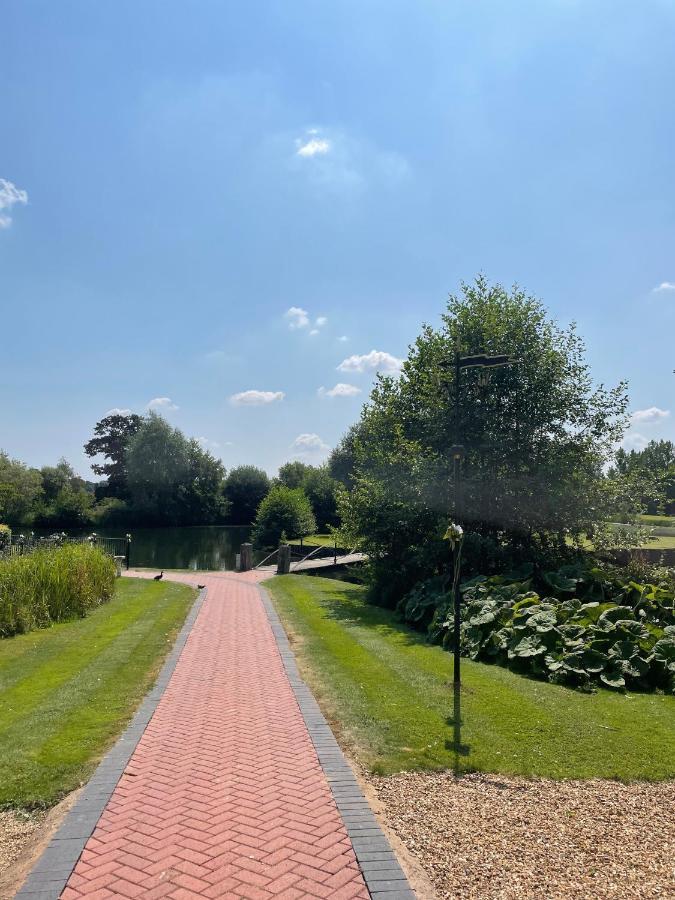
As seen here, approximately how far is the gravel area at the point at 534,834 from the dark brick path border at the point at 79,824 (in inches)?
83.1

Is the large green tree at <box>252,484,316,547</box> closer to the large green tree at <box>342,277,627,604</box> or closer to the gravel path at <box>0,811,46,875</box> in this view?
the large green tree at <box>342,277,627,604</box>

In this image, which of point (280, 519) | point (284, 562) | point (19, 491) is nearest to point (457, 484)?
point (284, 562)

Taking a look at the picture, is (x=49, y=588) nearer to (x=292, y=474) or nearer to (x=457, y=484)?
(x=457, y=484)

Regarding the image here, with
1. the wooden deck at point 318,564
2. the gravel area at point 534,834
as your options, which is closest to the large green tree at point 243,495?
the wooden deck at point 318,564

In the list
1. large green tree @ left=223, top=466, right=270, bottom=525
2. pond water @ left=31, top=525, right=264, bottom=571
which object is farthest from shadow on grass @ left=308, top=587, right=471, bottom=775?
large green tree @ left=223, top=466, right=270, bottom=525

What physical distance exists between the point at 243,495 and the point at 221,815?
204 ft

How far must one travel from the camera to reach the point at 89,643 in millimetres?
10328

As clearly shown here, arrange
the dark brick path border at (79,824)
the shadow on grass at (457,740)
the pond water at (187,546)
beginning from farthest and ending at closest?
the pond water at (187,546), the shadow on grass at (457,740), the dark brick path border at (79,824)

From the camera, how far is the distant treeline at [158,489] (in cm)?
5369

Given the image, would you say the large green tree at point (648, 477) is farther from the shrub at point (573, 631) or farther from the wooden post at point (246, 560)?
the wooden post at point (246, 560)

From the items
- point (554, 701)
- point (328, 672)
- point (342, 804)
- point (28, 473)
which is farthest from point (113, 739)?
point (28, 473)

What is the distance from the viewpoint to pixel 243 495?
65.8m

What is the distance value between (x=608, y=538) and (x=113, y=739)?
45.3 feet

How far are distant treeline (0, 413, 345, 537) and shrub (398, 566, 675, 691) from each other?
39.8 m
